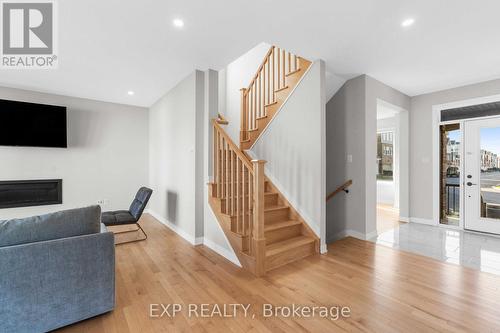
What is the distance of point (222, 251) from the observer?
3033 mm

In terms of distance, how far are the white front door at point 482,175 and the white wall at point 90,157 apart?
6.63m

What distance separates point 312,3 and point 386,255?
3.04 meters

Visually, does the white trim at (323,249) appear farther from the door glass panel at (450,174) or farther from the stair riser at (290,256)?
the door glass panel at (450,174)

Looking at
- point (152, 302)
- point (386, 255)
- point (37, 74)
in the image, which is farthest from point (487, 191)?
point (37, 74)

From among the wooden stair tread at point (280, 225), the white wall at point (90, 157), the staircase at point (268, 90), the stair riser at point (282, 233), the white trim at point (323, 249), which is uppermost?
the staircase at point (268, 90)

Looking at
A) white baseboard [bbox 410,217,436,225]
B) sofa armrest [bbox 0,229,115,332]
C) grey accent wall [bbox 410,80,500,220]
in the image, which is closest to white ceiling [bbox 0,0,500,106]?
grey accent wall [bbox 410,80,500,220]

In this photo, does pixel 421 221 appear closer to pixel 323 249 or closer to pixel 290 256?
pixel 323 249

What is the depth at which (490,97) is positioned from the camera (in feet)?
12.6

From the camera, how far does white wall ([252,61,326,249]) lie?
3132mm

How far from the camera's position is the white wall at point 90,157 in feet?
14.3

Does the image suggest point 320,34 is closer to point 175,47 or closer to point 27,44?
point 175,47

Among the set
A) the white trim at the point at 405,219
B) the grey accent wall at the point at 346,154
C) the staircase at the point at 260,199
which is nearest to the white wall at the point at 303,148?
the staircase at the point at 260,199

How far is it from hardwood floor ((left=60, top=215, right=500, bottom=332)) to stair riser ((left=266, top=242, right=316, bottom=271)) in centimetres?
9

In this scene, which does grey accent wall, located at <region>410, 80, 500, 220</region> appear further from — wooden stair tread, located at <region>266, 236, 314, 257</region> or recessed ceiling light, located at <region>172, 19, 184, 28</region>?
recessed ceiling light, located at <region>172, 19, 184, 28</region>
